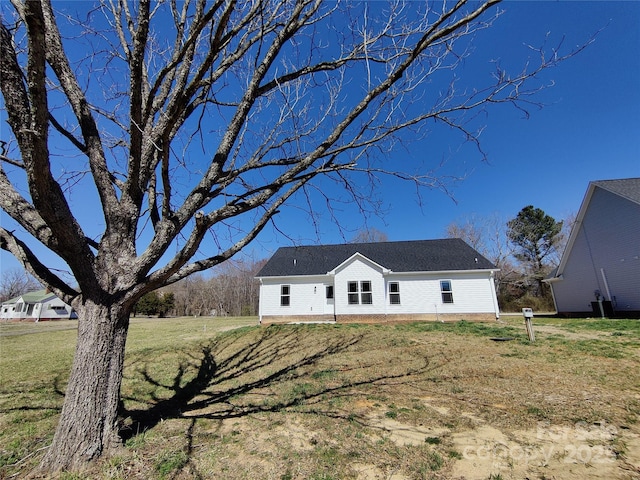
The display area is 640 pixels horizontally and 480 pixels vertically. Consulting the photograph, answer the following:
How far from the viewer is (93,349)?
291cm

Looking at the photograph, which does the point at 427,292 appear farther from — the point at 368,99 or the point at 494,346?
the point at 368,99

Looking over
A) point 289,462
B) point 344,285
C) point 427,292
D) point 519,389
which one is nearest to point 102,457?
point 289,462

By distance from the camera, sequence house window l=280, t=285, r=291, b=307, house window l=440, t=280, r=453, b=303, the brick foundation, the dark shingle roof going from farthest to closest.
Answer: house window l=280, t=285, r=291, b=307 < house window l=440, t=280, r=453, b=303 < the brick foundation < the dark shingle roof

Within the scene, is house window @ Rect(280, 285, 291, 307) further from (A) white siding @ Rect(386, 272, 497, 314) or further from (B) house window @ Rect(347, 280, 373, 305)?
(A) white siding @ Rect(386, 272, 497, 314)

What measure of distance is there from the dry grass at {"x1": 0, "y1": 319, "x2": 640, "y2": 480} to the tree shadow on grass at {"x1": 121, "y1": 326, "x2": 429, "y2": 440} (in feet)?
0.15

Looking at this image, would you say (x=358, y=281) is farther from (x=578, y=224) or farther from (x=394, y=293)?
(x=578, y=224)

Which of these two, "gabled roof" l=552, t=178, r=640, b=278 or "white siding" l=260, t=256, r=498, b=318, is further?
"white siding" l=260, t=256, r=498, b=318

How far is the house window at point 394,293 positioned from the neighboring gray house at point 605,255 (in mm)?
10175

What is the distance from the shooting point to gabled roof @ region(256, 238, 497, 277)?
16641mm

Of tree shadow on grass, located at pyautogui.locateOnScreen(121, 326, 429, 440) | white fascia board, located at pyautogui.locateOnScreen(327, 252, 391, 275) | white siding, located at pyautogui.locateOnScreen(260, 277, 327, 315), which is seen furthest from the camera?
white siding, located at pyautogui.locateOnScreen(260, 277, 327, 315)

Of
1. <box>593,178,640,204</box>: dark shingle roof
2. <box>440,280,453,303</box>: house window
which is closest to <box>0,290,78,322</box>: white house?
<box>440,280,453,303</box>: house window

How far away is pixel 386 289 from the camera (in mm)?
16375

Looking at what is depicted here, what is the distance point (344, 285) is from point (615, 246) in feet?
46.0

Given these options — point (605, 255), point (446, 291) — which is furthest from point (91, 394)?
point (605, 255)
